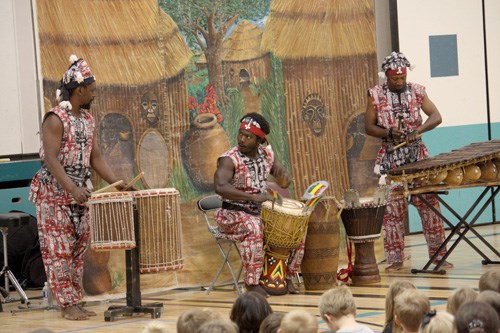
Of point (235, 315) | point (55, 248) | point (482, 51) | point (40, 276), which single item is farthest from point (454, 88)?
point (235, 315)

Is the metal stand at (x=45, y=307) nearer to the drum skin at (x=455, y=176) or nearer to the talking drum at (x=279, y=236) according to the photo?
the talking drum at (x=279, y=236)

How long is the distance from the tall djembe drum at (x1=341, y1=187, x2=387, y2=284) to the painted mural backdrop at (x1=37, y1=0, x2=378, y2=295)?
2.96ft

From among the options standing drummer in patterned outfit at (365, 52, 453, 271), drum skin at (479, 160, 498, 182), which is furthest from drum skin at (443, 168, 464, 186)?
standing drummer in patterned outfit at (365, 52, 453, 271)

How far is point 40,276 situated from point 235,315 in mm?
5588

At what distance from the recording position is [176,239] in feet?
27.8

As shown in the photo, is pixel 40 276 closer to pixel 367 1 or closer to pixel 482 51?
pixel 367 1

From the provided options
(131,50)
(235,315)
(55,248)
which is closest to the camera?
(235,315)

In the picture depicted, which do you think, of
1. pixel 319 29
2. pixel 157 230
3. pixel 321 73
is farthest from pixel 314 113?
pixel 157 230

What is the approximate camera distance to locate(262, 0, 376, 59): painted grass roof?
10.2m

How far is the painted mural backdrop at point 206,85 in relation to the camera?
916 centimetres

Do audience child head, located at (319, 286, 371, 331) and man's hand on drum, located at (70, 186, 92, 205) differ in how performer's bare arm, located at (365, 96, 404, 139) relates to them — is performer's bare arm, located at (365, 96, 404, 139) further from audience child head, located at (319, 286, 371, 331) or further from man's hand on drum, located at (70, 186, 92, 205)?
audience child head, located at (319, 286, 371, 331)

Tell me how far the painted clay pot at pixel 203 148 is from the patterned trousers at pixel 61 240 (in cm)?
153

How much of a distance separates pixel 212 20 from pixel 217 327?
5.82m

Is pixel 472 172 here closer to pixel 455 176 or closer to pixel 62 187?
pixel 455 176
